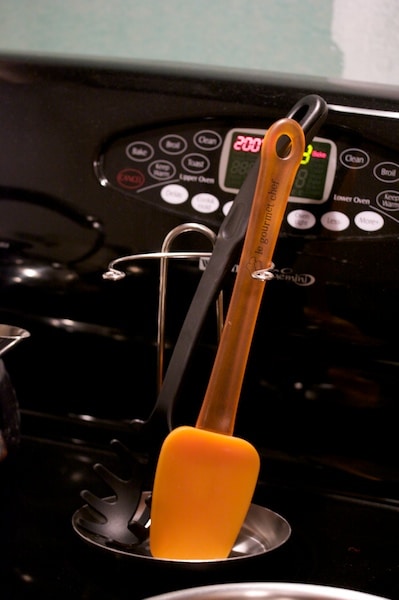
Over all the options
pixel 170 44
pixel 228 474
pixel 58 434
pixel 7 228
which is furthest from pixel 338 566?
pixel 170 44

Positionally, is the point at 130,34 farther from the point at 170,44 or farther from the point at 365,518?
the point at 365,518

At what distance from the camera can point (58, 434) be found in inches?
27.0

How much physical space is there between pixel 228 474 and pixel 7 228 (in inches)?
12.1

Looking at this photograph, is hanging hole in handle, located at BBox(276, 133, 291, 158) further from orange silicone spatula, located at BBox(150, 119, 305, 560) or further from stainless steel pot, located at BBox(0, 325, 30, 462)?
stainless steel pot, located at BBox(0, 325, 30, 462)

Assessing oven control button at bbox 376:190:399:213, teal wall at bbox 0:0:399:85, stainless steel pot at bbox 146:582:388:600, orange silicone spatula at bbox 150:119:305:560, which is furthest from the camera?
teal wall at bbox 0:0:399:85

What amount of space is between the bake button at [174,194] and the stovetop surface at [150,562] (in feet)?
0.72

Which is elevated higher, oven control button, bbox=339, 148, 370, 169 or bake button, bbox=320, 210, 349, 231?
oven control button, bbox=339, 148, 370, 169

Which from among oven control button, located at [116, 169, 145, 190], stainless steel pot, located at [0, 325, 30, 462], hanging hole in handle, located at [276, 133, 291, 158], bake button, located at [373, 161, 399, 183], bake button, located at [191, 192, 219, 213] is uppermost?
bake button, located at [373, 161, 399, 183]

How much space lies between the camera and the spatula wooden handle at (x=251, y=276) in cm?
52

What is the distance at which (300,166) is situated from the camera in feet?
2.05

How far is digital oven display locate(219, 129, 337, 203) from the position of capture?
0.62m

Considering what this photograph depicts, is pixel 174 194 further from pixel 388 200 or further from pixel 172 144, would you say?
pixel 388 200

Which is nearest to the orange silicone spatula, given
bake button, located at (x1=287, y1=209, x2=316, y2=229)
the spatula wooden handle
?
the spatula wooden handle

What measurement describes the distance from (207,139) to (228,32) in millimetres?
286
